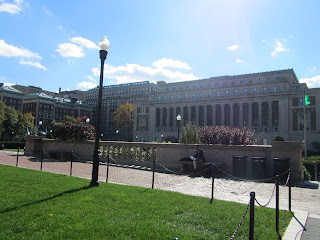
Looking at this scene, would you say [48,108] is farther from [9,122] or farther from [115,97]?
[9,122]

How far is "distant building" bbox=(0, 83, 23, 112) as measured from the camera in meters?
107

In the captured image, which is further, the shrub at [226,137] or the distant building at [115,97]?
the distant building at [115,97]

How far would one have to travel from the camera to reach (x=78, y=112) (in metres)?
134

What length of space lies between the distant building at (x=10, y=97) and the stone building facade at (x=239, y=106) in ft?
175

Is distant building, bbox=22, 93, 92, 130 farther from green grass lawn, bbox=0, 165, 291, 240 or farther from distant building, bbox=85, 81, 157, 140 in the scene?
green grass lawn, bbox=0, 165, 291, 240

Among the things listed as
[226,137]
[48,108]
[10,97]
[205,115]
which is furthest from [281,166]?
[48,108]

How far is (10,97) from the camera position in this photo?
363 ft

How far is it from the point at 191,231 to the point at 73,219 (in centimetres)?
255

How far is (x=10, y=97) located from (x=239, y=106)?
3751 inches

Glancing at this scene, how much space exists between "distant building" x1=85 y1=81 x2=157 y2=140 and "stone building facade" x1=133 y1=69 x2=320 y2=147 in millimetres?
27434

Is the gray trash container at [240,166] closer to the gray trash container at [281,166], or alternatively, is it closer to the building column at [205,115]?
the gray trash container at [281,166]

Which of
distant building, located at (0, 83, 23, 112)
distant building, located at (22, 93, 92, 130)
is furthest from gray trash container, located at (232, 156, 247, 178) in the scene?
distant building, located at (0, 83, 23, 112)

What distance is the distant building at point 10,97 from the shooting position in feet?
352

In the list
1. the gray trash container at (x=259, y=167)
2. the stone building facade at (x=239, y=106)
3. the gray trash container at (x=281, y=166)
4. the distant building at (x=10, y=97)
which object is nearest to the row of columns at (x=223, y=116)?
the stone building facade at (x=239, y=106)
